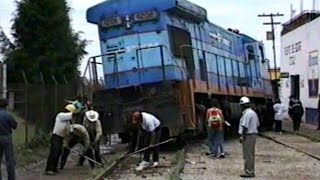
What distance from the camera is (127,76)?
794 inches

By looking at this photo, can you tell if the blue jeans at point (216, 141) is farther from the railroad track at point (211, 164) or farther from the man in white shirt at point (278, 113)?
the man in white shirt at point (278, 113)

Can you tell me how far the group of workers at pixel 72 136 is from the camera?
15516 millimetres

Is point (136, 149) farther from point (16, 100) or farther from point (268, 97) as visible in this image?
point (268, 97)

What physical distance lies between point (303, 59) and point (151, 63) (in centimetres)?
2336

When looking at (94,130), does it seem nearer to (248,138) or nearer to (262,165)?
(248,138)

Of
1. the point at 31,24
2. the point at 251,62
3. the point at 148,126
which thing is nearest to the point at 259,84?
the point at 251,62

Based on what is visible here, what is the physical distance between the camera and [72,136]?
16125 mm

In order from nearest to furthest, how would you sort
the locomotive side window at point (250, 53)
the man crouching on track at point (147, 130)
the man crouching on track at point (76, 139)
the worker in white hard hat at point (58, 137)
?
the worker in white hard hat at point (58, 137), the man crouching on track at point (147, 130), the man crouching on track at point (76, 139), the locomotive side window at point (250, 53)

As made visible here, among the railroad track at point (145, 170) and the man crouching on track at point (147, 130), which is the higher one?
the man crouching on track at point (147, 130)

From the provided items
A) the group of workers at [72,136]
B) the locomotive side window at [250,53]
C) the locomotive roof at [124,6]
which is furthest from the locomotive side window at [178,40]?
the locomotive side window at [250,53]

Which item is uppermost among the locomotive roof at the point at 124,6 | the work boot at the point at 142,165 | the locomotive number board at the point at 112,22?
the locomotive roof at the point at 124,6

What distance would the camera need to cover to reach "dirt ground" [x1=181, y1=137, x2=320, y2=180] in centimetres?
1509

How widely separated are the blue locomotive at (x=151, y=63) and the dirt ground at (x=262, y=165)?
4.78ft

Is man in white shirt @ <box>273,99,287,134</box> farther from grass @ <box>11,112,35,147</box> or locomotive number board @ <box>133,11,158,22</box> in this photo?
grass @ <box>11,112,35,147</box>
